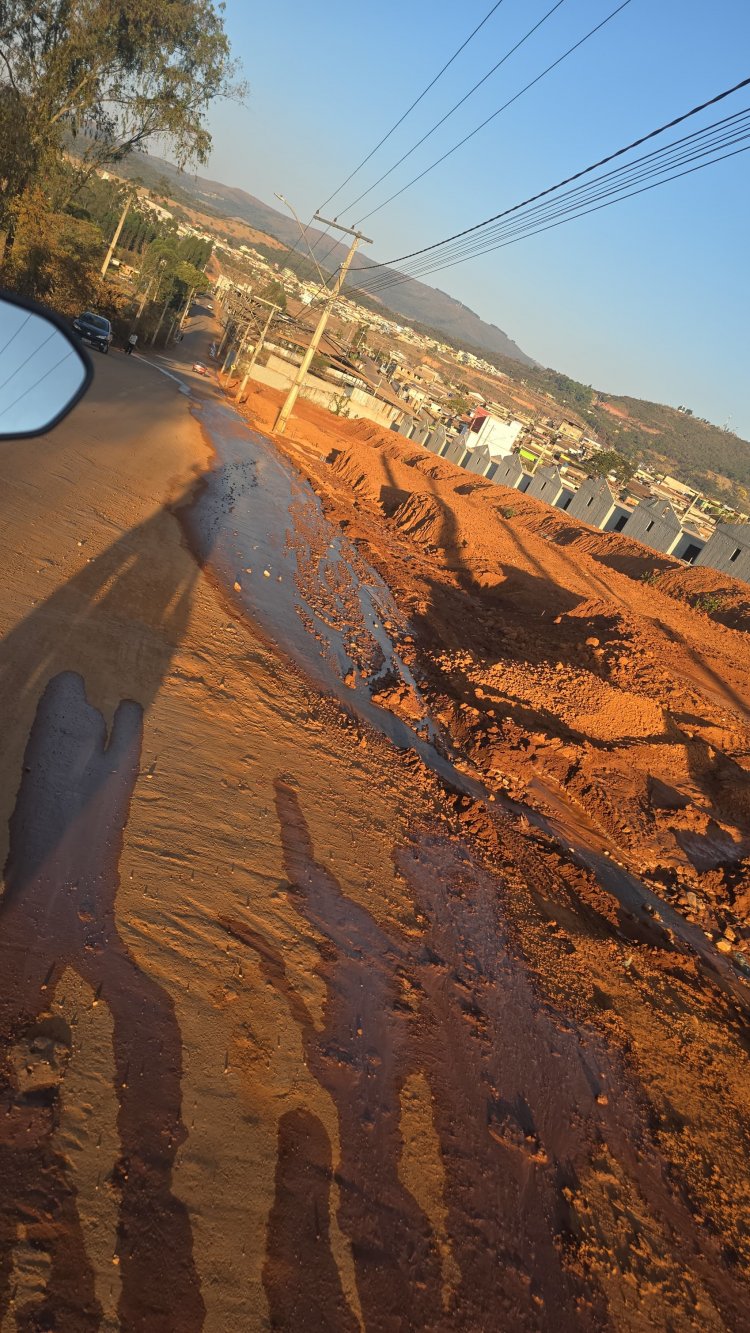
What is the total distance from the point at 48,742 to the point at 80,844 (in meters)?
1.27

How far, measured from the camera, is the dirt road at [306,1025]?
3182mm

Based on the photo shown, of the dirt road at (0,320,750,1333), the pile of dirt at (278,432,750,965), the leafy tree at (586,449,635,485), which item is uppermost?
the leafy tree at (586,449,635,485)

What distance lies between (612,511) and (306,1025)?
3707cm

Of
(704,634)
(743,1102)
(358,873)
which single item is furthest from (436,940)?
(704,634)

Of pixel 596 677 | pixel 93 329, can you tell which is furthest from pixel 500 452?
pixel 596 677

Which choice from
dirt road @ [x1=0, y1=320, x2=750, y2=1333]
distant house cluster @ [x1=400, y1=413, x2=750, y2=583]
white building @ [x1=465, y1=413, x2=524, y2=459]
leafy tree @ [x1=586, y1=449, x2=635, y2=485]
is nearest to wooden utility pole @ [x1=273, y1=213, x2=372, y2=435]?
distant house cluster @ [x1=400, y1=413, x2=750, y2=583]

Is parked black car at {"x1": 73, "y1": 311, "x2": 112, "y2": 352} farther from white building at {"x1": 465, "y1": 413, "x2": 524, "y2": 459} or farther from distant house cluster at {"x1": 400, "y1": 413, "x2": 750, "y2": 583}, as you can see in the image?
white building at {"x1": 465, "y1": 413, "x2": 524, "y2": 459}

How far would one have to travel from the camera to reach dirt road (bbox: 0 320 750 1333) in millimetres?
3182

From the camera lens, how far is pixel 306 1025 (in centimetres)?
443

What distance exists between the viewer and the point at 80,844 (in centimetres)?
494

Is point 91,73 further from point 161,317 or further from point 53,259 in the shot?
point 161,317

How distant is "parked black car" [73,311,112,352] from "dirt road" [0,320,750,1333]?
66.1 feet

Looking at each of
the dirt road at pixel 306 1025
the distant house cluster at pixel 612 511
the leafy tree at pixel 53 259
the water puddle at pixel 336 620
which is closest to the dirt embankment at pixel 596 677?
the water puddle at pixel 336 620

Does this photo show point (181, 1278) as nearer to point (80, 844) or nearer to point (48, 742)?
point (80, 844)
